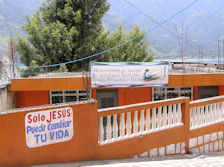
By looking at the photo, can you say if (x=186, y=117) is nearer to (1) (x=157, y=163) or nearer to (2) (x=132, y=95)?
(1) (x=157, y=163)

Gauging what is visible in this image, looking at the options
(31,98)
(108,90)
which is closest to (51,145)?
(108,90)

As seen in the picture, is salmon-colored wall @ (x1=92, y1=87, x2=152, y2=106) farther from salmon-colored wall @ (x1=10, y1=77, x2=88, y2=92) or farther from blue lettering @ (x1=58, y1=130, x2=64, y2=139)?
blue lettering @ (x1=58, y1=130, x2=64, y2=139)

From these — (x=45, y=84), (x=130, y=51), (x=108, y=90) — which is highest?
(x=130, y=51)

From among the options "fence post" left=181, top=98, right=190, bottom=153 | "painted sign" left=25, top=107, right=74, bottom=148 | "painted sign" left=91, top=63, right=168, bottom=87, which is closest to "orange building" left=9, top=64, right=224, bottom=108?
"painted sign" left=91, top=63, right=168, bottom=87

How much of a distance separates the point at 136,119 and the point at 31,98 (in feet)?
23.6

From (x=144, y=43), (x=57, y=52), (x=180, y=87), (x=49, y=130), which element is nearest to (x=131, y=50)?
(x=144, y=43)

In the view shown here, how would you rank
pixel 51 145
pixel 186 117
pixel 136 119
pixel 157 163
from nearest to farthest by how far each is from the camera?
pixel 51 145
pixel 157 163
pixel 136 119
pixel 186 117

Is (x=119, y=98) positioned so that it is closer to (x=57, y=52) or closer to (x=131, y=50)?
(x=57, y=52)

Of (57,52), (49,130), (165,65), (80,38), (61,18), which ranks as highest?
(61,18)

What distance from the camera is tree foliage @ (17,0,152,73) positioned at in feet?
60.2

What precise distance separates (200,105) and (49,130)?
3480 millimetres

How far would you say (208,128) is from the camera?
579cm

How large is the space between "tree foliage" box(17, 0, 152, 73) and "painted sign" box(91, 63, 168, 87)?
806cm

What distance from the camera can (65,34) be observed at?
726 inches
